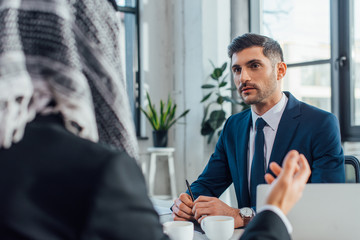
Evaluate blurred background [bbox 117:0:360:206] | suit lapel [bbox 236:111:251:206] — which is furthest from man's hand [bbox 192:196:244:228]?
blurred background [bbox 117:0:360:206]

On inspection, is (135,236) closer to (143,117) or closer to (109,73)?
(109,73)

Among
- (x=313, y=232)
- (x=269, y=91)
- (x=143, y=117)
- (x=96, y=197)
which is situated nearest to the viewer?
(x=96, y=197)

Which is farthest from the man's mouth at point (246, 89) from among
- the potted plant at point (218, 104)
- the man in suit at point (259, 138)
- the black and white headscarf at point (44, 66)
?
the potted plant at point (218, 104)

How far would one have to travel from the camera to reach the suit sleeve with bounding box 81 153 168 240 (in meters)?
0.53

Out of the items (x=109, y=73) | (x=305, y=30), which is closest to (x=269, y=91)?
(x=109, y=73)

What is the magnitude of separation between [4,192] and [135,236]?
0.62 feet

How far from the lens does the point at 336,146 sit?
5.85 ft

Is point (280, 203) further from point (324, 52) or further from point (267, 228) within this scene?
point (324, 52)

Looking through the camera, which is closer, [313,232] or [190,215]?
[313,232]

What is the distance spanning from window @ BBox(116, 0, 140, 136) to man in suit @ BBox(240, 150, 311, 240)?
4.39m

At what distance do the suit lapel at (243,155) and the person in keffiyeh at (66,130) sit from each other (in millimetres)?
1245

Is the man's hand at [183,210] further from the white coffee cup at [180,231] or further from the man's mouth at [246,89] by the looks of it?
the man's mouth at [246,89]

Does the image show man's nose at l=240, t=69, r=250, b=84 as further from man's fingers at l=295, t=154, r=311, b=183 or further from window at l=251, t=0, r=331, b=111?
window at l=251, t=0, r=331, b=111

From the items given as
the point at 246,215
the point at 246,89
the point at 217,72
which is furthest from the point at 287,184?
the point at 217,72
